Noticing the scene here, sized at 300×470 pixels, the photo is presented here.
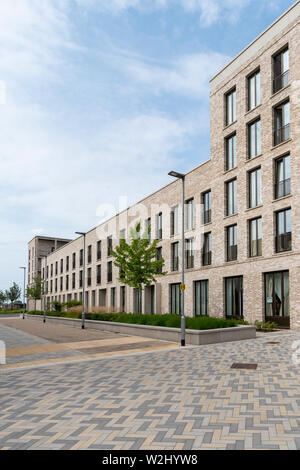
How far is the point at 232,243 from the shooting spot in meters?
27.6

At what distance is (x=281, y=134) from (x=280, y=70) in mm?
4173

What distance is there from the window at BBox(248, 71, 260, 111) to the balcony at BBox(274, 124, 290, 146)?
119 inches

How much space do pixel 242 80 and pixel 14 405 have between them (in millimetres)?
26079

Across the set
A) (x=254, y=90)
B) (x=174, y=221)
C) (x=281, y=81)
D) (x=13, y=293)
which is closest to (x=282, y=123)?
(x=281, y=81)

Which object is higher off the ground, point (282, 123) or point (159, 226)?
point (282, 123)

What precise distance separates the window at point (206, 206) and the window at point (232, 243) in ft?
8.56

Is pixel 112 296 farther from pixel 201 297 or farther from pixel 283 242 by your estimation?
pixel 283 242

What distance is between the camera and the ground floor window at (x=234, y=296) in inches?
1032

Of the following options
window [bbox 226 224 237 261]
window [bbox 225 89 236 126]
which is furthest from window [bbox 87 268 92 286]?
window [bbox 225 89 236 126]

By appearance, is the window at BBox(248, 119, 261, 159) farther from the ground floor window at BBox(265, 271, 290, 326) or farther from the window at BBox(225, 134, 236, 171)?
the ground floor window at BBox(265, 271, 290, 326)

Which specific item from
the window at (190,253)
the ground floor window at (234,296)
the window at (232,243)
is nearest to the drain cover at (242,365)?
the ground floor window at (234,296)

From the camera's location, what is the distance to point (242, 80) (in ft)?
90.0

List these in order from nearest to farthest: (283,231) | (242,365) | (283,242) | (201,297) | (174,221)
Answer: (242,365) < (283,242) < (283,231) < (201,297) < (174,221)
